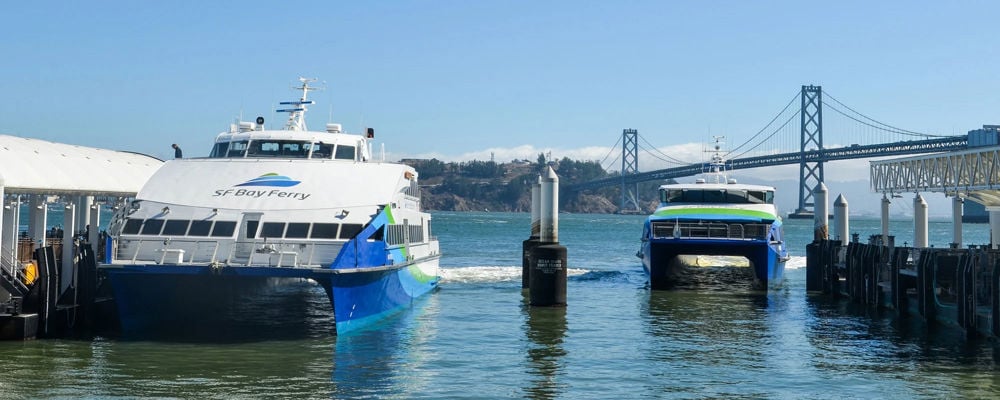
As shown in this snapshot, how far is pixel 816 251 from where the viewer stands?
34031 millimetres

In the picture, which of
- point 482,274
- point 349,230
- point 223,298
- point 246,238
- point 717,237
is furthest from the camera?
point 482,274

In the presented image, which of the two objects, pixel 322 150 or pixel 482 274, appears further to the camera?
pixel 482 274

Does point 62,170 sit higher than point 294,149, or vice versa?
point 294,149

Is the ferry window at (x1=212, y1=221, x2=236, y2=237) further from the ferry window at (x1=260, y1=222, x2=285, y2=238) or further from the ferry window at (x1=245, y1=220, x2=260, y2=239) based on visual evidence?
the ferry window at (x1=260, y1=222, x2=285, y2=238)

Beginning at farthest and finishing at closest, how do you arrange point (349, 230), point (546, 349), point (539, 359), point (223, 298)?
point (223, 298) < point (349, 230) < point (546, 349) < point (539, 359)

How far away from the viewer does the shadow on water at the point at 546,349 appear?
15.8 meters

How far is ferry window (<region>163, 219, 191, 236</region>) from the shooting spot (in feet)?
64.1

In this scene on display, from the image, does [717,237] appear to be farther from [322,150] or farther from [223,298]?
[223,298]

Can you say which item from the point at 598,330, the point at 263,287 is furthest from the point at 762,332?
the point at 263,287

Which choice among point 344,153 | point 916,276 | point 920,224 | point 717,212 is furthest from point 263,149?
point 920,224

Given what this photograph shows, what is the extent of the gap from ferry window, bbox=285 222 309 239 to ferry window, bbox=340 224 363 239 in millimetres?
635

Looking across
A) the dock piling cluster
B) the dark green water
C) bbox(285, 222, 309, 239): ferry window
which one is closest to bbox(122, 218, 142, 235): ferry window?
the dark green water

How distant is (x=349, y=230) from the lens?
19.7 metres

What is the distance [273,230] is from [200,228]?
1308 millimetres
